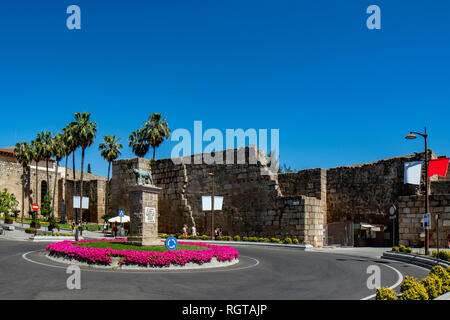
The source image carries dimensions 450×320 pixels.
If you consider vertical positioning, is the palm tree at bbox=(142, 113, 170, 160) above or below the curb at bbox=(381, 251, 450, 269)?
→ above

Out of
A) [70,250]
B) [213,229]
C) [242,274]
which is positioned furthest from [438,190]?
[70,250]

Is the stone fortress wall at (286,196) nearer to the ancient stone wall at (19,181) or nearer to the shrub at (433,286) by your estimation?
the shrub at (433,286)

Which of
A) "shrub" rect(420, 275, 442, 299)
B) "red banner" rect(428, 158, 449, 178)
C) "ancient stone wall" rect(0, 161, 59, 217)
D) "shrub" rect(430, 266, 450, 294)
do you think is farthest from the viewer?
"ancient stone wall" rect(0, 161, 59, 217)

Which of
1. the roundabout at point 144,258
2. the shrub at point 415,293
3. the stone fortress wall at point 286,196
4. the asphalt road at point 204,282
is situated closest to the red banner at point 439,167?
the stone fortress wall at point 286,196

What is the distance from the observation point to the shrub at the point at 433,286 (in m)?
9.66

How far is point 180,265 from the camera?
16.9m

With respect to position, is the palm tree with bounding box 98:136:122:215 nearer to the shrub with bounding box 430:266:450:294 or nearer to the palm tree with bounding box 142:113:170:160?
the palm tree with bounding box 142:113:170:160

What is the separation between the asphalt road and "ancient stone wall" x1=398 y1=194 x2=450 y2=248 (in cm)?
1027

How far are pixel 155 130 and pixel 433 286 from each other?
50.4m

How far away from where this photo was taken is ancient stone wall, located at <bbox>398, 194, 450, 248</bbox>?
2727 cm

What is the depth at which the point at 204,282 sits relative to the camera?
44.2 ft

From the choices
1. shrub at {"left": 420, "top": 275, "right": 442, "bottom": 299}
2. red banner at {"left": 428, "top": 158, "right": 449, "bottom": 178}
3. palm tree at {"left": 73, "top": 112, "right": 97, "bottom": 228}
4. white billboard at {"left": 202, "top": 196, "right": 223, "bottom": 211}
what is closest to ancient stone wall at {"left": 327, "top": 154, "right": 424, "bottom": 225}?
red banner at {"left": 428, "top": 158, "right": 449, "bottom": 178}
